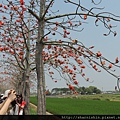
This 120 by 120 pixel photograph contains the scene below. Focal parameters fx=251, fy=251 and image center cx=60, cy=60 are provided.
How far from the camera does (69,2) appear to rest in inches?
111

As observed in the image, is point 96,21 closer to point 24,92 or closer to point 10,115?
point 10,115

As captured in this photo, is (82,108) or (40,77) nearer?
(40,77)

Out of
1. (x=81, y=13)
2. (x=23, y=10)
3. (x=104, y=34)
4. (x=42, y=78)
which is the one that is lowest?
(x=42, y=78)

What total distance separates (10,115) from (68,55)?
2.12 metres

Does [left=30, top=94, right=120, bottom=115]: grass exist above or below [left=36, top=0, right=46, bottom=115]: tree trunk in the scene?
below

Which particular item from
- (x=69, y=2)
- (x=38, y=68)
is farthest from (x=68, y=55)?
A: (x=69, y=2)

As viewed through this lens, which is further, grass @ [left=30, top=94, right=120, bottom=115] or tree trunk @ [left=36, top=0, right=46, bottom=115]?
grass @ [left=30, top=94, right=120, bottom=115]

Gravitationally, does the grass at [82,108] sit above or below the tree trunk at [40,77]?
below

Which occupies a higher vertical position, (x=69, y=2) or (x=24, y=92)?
(x=69, y=2)

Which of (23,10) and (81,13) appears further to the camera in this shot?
(23,10)

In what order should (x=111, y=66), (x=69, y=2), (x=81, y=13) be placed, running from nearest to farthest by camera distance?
1. (x=111, y=66)
2. (x=69, y=2)
3. (x=81, y=13)

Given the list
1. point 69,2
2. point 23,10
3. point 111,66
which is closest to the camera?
point 111,66

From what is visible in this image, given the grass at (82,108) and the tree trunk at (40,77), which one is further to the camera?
the grass at (82,108)

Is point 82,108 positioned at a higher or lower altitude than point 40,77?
lower
